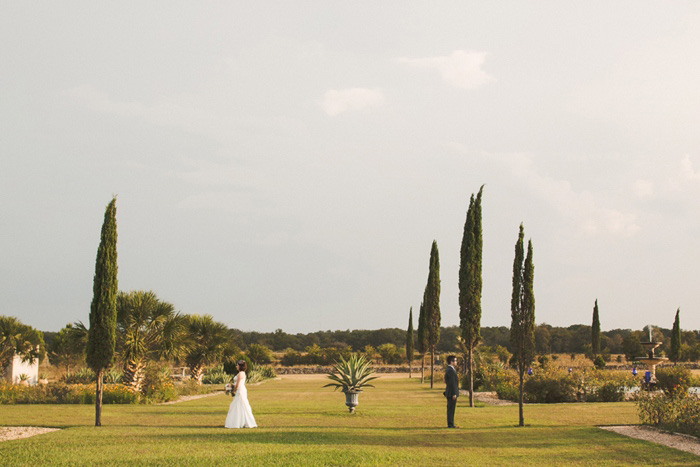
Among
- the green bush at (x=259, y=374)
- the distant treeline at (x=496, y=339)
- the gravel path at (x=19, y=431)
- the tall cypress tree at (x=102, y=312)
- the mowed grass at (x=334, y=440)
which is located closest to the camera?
the mowed grass at (x=334, y=440)

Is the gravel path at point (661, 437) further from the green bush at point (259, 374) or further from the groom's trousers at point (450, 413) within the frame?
the green bush at point (259, 374)

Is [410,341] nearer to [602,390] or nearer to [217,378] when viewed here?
[217,378]

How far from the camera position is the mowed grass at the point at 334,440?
1070 centimetres

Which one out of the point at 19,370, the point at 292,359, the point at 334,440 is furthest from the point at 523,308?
the point at 292,359

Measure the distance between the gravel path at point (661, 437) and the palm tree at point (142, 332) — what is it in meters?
18.1

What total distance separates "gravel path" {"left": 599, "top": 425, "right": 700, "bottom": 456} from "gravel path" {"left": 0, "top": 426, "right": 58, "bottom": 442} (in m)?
13.2

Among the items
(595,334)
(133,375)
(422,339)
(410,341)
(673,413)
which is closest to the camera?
(673,413)

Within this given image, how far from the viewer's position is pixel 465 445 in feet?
42.3

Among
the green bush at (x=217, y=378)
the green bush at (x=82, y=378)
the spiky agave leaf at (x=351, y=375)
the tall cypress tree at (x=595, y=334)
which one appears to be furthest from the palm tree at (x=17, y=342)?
the tall cypress tree at (x=595, y=334)

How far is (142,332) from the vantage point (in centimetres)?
2662

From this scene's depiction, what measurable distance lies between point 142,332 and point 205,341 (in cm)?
1281

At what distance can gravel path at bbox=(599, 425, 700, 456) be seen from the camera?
41.8ft

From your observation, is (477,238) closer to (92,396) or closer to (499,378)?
(499,378)

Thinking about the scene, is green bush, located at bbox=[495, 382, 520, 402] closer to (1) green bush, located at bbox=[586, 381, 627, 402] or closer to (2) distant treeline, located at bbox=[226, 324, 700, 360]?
(1) green bush, located at bbox=[586, 381, 627, 402]
